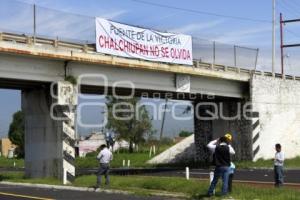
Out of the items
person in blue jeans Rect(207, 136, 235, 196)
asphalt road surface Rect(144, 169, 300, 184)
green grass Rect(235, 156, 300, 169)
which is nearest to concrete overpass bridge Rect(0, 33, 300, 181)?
green grass Rect(235, 156, 300, 169)

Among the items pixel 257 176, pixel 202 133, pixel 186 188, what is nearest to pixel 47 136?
pixel 257 176

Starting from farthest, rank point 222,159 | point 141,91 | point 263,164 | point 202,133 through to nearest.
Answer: point 202,133 < point 263,164 < point 141,91 < point 222,159

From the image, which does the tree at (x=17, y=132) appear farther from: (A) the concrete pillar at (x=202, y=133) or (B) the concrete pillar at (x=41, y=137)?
(B) the concrete pillar at (x=41, y=137)

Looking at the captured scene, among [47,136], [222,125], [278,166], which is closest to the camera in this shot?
[278,166]

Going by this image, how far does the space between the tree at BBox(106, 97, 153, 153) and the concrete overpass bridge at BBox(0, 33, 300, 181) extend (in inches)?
874

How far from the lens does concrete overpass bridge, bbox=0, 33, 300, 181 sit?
1088 inches

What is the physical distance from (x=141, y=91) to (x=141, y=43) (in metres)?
4.89

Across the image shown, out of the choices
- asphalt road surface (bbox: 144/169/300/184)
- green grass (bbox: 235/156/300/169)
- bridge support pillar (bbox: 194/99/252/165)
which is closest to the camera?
asphalt road surface (bbox: 144/169/300/184)

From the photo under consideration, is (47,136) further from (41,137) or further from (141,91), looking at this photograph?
(141,91)

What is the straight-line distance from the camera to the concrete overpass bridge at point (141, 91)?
27.6m

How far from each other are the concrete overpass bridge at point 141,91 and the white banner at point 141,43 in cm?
42

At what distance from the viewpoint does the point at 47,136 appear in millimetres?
29266

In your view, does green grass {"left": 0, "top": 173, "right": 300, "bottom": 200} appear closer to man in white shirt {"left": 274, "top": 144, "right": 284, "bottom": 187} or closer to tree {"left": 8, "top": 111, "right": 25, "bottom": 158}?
man in white shirt {"left": 274, "top": 144, "right": 284, "bottom": 187}

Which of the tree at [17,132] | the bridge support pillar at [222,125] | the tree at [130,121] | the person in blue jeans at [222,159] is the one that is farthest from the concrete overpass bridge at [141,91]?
the tree at [17,132]
